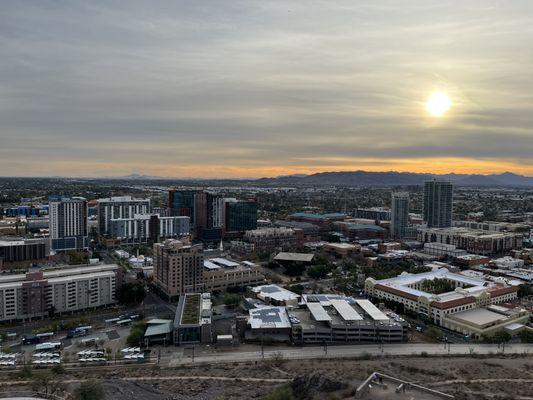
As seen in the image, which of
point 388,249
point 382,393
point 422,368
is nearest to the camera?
point 382,393

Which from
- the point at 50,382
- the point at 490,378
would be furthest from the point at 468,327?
the point at 50,382

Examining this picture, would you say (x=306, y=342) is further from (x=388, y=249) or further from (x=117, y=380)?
(x=388, y=249)

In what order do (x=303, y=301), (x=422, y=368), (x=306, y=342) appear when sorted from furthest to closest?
(x=303, y=301) → (x=306, y=342) → (x=422, y=368)

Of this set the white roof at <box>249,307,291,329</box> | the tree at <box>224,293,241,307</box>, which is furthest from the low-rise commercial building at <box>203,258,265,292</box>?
the white roof at <box>249,307,291,329</box>

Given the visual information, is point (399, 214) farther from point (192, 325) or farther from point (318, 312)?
point (192, 325)

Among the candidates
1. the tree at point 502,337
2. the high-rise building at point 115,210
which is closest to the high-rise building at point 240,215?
the high-rise building at point 115,210

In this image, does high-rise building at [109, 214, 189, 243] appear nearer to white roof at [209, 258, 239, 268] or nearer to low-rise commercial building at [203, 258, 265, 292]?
white roof at [209, 258, 239, 268]

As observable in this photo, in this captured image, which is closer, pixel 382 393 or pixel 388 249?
pixel 382 393

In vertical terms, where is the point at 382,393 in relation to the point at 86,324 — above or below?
above
